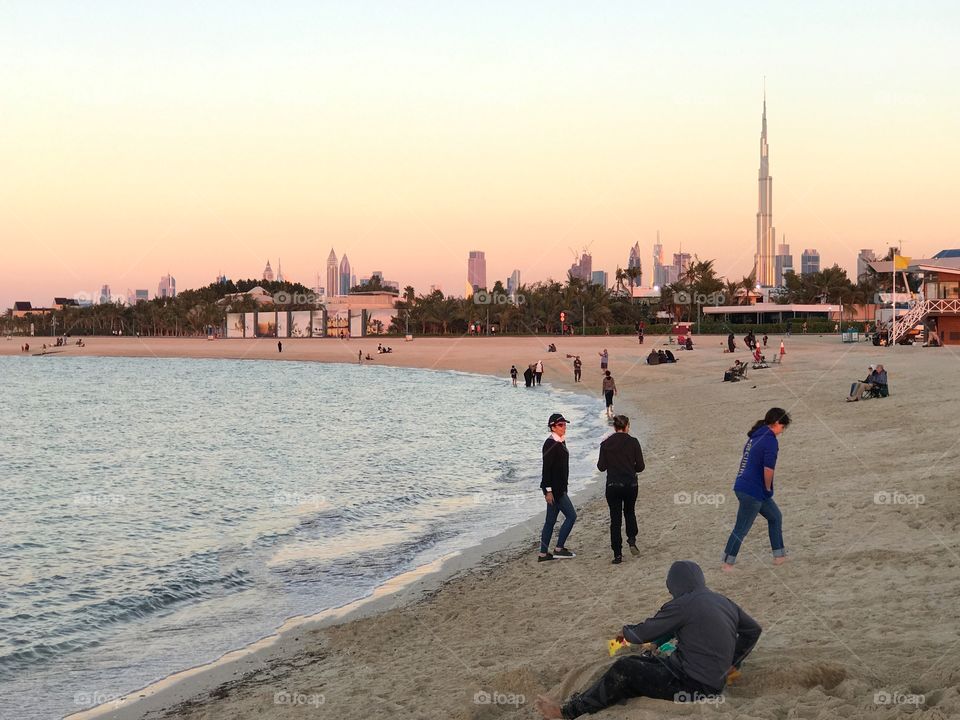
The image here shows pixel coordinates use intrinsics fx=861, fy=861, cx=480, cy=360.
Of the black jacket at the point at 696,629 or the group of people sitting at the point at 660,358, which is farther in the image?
the group of people sitting at the point at 660,358

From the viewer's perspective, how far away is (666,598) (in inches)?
366

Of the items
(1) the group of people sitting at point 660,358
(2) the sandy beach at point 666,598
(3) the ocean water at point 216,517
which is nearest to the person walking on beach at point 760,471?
(2) the sandy beach at point 666,598

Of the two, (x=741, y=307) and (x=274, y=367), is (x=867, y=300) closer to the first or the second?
(x=741, y=307)

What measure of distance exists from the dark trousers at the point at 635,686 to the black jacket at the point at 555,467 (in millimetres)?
4776

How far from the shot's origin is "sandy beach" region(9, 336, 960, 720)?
6246 mm

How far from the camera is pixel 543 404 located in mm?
42594

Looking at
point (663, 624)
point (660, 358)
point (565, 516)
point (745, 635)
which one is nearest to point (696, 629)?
point (663, 624)

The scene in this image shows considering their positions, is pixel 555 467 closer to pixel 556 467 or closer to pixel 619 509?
pixel 556 467

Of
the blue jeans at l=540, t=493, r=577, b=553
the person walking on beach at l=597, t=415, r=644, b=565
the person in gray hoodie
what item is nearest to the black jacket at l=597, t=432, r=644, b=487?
the person walking on beach at l=597, t=415, r=644, b=565

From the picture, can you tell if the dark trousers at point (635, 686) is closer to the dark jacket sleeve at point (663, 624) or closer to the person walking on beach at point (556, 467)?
the dark jacket sleeve at point (663, 624)

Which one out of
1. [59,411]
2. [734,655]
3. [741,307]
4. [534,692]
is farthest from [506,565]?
[741,307]

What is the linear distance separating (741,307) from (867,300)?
94.0ft

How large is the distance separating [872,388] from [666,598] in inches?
802

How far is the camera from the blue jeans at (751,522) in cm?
933
